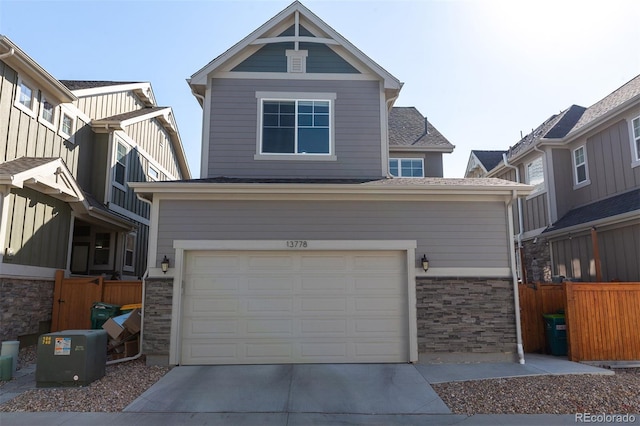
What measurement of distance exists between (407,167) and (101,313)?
10.7 m

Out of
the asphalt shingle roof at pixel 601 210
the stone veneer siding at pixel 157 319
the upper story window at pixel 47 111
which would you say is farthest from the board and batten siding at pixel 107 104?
the asphalt shingle roof at pixel 601 210

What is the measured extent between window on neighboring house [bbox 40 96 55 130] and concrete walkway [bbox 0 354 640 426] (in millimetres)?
7331

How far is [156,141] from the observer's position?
18.0 metres

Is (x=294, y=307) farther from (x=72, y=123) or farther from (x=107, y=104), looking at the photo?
(x=107, y=104)

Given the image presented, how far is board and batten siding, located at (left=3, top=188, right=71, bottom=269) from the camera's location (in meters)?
9.52

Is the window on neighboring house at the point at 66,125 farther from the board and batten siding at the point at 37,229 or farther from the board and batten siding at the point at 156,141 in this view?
the board and batten siding at the point at 37,229

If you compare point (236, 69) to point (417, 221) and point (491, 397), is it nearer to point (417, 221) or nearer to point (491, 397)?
point (417, 221)

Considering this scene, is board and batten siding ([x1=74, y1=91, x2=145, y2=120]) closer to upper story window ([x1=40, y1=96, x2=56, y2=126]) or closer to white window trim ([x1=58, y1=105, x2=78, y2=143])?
white window trim ([x1=58, y1=105, x2=78, y2=143])

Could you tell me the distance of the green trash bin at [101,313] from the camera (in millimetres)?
9781

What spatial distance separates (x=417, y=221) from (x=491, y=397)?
3456 mm

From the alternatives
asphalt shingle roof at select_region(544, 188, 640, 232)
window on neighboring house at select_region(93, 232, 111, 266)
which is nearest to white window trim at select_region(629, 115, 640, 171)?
asphalt shingle roof at select_region(544, 188, 640, 232)

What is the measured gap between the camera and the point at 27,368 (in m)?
8.27

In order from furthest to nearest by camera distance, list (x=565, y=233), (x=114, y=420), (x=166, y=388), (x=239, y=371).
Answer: (x=565, y=233) → (x=239, y=371) → (x=166, y=388) → (x=114, y=420)

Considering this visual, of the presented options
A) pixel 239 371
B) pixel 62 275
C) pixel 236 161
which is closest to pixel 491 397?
pixel 239 371
